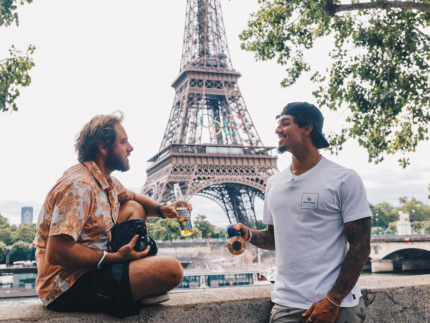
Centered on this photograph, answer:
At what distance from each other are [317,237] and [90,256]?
49.1 inches

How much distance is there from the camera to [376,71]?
835cm

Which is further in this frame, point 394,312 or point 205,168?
point 205,168

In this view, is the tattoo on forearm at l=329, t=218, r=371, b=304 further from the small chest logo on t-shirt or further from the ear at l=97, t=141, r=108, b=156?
the ear at l=97, t=141, r=108, b=156

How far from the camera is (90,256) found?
7.54 ft

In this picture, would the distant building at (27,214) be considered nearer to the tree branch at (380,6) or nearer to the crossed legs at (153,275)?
the tree branch at (380,6)

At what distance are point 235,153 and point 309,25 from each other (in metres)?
29.4

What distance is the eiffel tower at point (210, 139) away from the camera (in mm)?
36375

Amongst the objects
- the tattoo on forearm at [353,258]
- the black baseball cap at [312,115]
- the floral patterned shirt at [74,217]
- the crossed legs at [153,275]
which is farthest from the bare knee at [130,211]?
the tattoo on forearm at [353,258]

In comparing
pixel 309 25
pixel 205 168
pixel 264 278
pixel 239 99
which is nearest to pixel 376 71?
pixel 309 25

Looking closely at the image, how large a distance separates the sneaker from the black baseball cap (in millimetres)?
1312

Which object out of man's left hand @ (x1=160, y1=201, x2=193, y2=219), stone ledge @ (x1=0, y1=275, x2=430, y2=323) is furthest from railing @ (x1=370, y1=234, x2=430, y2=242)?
man's left hand @ (x1=160, y1=201, x2=193, y2=219)

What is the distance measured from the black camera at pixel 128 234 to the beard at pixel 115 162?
1.18 feet

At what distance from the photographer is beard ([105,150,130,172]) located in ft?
8.66

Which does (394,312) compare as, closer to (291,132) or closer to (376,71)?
(291,132)
